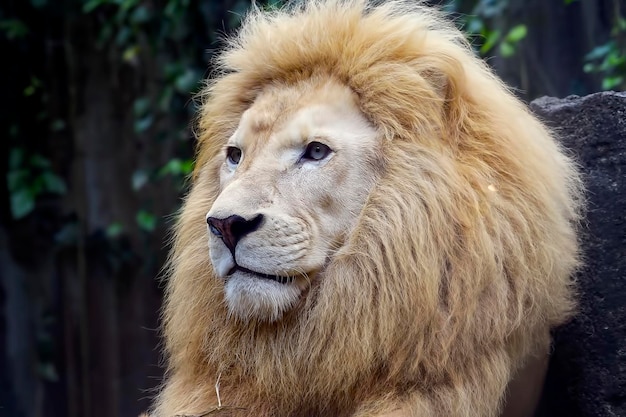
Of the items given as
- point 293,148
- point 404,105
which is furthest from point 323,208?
point 404,105

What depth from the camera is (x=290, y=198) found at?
216 cm

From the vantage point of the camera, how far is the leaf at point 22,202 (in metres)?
4.96

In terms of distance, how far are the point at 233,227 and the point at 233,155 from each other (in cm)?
41

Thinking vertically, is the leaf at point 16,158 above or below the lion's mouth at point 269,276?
above

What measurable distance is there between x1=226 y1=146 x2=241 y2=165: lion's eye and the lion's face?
0.25 ft

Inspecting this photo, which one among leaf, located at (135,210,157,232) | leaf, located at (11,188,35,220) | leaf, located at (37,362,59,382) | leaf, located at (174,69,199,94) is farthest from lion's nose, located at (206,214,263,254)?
leaf, located at (37,362,59,382)

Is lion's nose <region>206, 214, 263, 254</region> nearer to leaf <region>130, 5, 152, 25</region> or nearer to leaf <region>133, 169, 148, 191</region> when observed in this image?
leaf <region>133, 169, 148, 191</region>

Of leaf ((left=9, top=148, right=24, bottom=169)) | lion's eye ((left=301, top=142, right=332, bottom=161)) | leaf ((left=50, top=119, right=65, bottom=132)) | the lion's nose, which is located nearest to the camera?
the lion's nose

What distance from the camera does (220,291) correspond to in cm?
230

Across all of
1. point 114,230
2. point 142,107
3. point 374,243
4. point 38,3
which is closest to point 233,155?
point 374,243

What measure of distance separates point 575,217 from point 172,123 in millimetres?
3107

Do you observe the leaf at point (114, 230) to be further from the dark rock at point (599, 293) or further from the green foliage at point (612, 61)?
the dark rock at point (599, 293)

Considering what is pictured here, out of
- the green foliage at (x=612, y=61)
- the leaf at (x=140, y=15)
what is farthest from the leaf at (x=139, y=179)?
the green foliage at (x=612, y=61)

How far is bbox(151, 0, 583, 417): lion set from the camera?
2.09 metres
